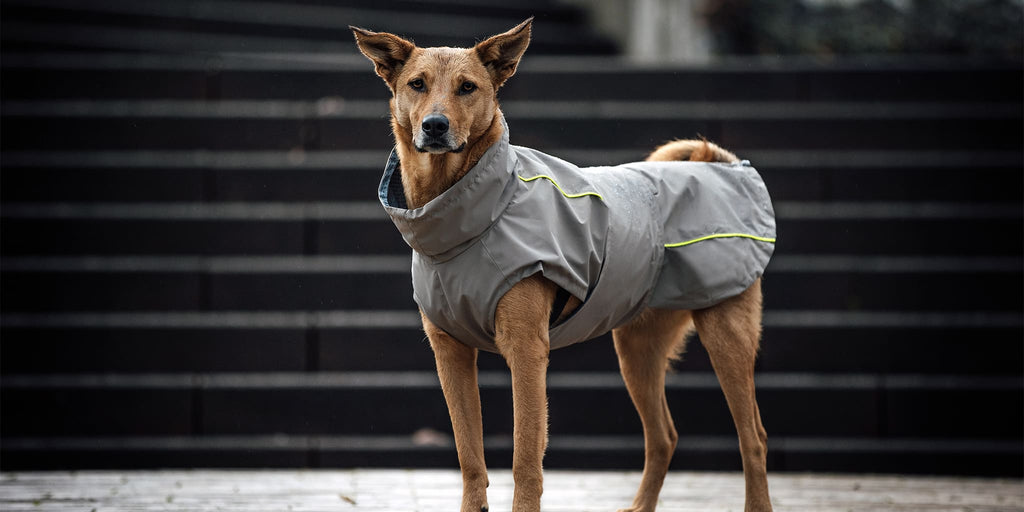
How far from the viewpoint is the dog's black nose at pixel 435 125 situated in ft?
11.7

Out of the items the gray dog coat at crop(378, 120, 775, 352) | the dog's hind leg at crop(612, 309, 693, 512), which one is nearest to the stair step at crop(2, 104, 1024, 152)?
the gray dog coat at crop(378, 120, 775, 352)

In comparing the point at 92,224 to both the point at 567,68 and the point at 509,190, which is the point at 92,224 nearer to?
the point at 567,68

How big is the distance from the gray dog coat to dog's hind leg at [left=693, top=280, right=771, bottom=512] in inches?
3.5

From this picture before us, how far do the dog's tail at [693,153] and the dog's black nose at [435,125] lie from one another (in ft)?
4.71

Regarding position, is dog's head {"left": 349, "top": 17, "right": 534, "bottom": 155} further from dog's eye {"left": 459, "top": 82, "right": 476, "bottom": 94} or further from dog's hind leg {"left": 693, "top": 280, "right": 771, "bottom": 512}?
dog's hind leg {"left": 693, "top": 280, "right": 771, "bottom": 512}

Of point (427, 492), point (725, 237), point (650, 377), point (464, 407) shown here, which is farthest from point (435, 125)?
point (427, 492)

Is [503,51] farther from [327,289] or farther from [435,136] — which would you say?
[327,289]

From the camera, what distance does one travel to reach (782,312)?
22.1ft

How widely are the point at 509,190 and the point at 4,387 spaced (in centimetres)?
427

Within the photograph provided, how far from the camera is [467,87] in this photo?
3721 millimetres

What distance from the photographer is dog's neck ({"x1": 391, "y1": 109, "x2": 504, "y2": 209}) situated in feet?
12.3

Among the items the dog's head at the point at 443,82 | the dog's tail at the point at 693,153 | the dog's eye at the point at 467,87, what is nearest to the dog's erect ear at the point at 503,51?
the dog's head at the point at 443,82

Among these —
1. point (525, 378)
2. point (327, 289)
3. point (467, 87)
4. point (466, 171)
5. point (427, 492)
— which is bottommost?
point (427, 492)

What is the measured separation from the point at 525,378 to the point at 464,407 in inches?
12.9
